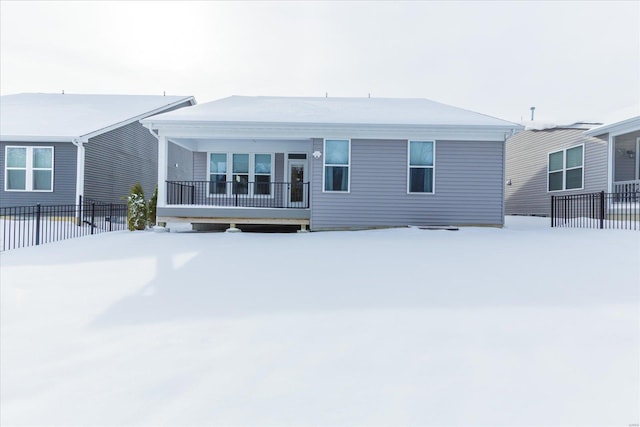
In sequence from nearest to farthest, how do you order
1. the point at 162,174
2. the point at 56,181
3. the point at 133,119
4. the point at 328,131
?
the point at 328,131, the point at 162,174, the point at 56,181, the point at 133,119

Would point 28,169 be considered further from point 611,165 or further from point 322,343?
point 611,165

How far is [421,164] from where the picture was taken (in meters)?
12.6

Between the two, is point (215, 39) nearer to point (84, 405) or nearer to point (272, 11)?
point (272, 11)

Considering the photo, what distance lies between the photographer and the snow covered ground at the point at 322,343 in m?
2.70

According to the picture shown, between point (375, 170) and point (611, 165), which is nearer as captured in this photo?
point (375, 170)

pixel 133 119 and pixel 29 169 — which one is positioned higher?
pixel 133 119

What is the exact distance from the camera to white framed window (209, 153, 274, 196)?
15.4 metres

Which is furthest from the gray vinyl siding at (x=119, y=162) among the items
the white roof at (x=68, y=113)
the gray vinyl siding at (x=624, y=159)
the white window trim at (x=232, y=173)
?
the gray vinyl siding at (x=624, y=159)

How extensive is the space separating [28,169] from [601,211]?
68.6 feet

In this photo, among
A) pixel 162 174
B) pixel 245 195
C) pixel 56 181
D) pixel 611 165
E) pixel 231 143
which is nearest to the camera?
pixel 162 174

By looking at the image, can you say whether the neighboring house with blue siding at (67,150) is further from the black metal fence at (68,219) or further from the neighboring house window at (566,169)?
the neighboring house window at (566,169)

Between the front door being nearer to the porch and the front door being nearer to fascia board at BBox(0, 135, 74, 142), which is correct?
the porch

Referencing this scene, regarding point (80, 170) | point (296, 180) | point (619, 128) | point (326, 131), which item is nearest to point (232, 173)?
point (296, 180)

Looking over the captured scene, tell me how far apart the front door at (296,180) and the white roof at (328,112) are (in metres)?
2.13
